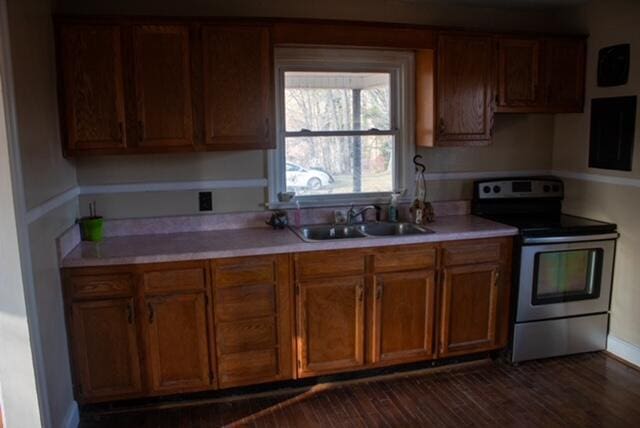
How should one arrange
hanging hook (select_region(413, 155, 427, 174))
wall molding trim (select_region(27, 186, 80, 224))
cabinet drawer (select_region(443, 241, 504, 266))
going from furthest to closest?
1. hanging hook (select_region(413, 155, 427, 174))
2. cabinet drawer (select_region(443, 241, 504, 266))
3. wall molding trim (select_region(27, 186, 80, 224))

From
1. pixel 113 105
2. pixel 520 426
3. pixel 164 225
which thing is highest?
pixel 113 105

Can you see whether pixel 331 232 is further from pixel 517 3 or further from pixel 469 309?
pixel 517 3

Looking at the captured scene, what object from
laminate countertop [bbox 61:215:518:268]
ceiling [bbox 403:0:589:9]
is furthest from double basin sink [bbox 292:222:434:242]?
ceiling [bbox 403:0:589:9]

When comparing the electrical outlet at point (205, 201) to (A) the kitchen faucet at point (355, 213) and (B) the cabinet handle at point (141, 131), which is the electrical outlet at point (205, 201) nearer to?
(B) the cabinet handle at point (141, 131)

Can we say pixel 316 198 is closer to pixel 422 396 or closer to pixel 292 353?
pixel 292 353

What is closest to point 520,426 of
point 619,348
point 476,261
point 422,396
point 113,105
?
point 422,396

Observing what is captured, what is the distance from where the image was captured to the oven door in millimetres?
3227

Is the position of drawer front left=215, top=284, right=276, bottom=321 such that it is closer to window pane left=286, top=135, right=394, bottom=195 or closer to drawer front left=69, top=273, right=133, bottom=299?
drawer front left=69, top=273, right=133, bottom=299

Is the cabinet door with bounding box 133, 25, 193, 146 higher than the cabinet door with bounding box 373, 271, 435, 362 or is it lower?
higher

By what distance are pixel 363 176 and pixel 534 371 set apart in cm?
166

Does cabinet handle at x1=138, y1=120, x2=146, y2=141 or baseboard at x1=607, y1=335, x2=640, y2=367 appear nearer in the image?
cabinet handle at x1=138, y1=120, x2=146, y2=141

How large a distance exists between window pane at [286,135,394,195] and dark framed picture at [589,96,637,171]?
4.45ft

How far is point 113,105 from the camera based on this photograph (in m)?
2.79

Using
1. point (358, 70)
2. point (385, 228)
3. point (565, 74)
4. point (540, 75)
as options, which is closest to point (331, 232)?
point (385, 228)
